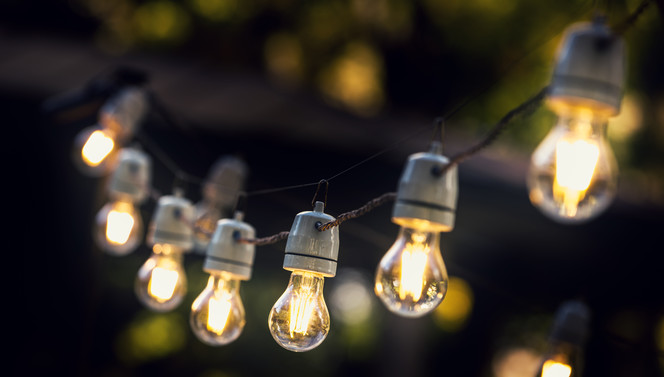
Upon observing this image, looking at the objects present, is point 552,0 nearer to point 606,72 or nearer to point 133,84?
point 133,84

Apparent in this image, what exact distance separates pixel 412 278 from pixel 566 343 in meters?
1.02

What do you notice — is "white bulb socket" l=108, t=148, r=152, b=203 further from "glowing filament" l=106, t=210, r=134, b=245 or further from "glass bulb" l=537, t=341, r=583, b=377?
"glass bulb" l=537, t=341, r=583, b=377

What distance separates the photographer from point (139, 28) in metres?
8.88

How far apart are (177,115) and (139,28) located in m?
4.11

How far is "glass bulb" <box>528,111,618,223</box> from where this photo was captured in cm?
112

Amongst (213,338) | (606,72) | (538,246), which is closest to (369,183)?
(538,246)

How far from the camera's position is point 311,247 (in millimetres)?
1574

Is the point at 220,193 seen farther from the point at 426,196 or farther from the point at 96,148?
the point at 426,196

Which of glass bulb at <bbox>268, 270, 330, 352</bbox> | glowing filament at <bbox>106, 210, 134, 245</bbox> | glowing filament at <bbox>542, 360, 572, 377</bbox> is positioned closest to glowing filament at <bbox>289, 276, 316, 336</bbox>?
glass bulb at <bbox>268, 270, 330, 352</bbox>

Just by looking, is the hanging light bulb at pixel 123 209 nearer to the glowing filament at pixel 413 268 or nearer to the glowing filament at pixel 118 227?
the glowing filament at pixel 118 227

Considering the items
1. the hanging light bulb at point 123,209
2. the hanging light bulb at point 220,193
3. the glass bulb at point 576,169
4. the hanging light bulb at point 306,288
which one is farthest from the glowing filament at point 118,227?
Answer: the glass bulb at point 576,169

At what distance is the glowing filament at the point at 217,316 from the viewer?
6.22 ft

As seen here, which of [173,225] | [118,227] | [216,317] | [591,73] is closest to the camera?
[591,73]

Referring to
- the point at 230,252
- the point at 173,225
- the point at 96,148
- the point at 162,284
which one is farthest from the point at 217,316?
the point at 96,148
